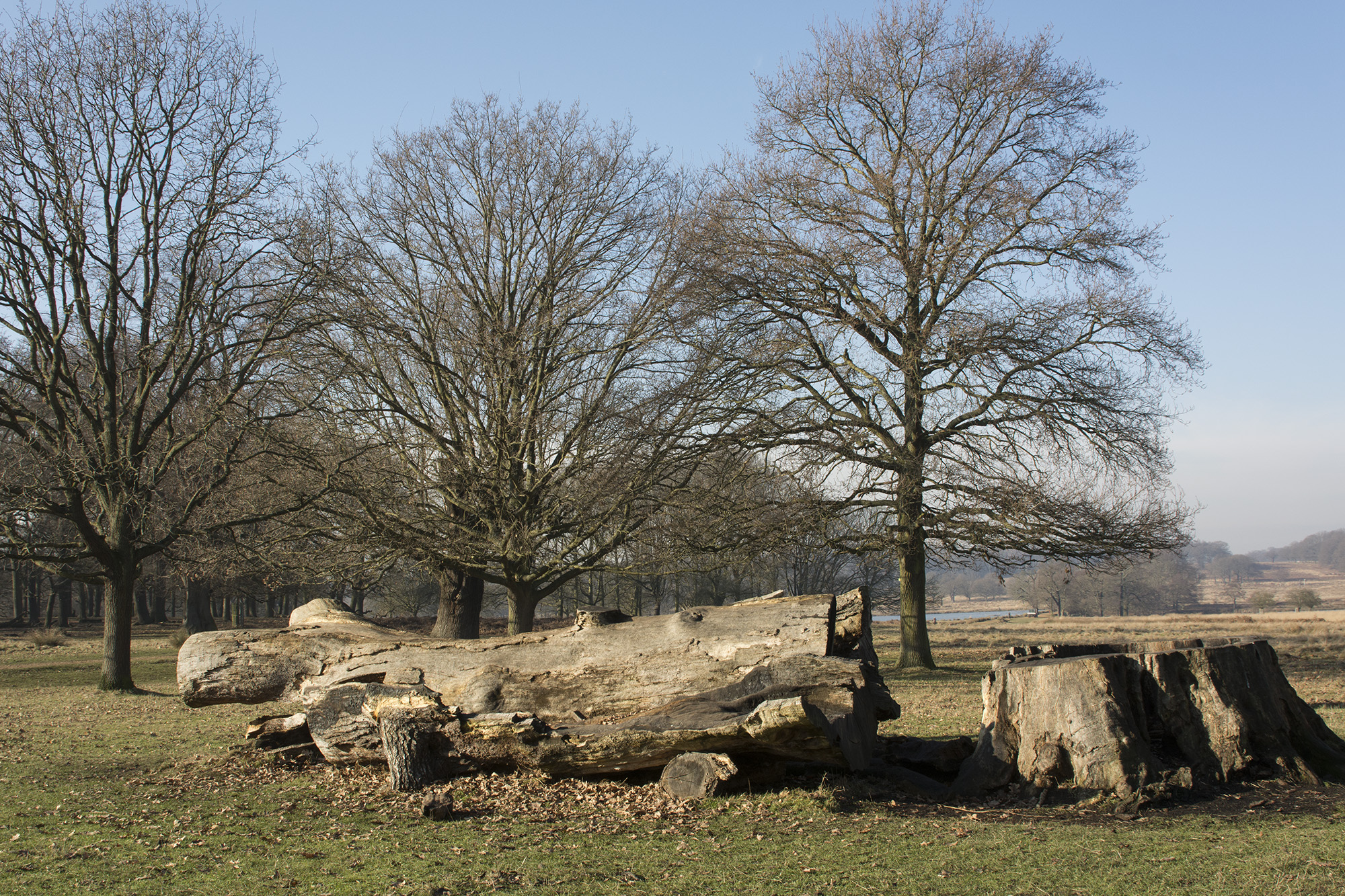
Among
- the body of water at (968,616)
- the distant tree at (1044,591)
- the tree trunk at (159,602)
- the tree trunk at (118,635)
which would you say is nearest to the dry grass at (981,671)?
the tree trunk at (118,635)

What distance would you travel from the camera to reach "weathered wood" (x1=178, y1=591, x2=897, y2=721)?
7098 mm

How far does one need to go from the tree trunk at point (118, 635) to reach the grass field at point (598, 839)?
774 centimetres

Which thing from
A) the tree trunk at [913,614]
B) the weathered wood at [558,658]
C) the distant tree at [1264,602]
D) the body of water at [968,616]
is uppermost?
the weathered wood at [558,658]

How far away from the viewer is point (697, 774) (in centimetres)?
628

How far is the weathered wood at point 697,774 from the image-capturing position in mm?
6199

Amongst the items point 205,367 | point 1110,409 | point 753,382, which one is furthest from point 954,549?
point 205,367

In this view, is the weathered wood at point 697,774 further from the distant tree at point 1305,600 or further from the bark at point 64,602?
the distant tree at point 1305,600

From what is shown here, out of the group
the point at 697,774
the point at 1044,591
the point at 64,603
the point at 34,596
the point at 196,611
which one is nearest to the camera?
the point at 697,774

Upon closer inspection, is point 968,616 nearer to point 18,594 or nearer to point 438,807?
point 18,594

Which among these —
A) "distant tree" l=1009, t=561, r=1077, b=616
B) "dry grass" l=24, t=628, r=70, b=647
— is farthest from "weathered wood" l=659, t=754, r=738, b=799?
"distant tree" l=1009, t=561, r=1077, b=616

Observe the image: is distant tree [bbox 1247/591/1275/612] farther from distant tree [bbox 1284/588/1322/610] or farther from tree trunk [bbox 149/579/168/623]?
tree trunk [bbox 149/579/168/623]

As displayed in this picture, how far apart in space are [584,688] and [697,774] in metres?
1.58

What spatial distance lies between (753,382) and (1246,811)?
12.3 m

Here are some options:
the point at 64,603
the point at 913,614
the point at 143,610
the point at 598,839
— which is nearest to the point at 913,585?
the point at 913,614
